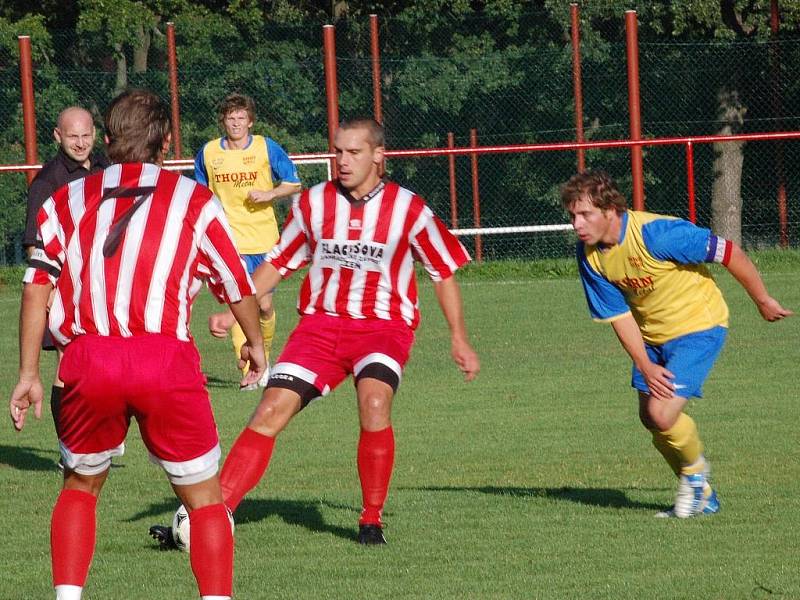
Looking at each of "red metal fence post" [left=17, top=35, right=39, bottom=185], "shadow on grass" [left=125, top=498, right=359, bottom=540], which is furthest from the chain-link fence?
"shadow on grass" [left=125, top=498, right=359, bottom=540]

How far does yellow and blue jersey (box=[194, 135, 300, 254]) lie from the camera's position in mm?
10828

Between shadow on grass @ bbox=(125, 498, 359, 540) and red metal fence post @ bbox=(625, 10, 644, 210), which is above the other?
red metal fence post @ bbox=(625, 10, 644, 210)

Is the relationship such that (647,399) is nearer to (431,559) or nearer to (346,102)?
(431,559)

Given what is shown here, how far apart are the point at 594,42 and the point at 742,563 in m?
18.5

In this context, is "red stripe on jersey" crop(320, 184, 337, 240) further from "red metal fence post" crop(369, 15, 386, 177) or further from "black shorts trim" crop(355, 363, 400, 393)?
"red metal fence post" crop(369, 15, 386, 177)

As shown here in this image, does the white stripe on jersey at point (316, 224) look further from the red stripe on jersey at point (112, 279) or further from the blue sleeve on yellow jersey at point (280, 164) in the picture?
the blue sleeve on yellow jersey at point (280, 164)

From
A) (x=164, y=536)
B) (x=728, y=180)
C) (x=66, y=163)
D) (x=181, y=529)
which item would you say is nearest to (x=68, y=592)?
(x=181, y=529)

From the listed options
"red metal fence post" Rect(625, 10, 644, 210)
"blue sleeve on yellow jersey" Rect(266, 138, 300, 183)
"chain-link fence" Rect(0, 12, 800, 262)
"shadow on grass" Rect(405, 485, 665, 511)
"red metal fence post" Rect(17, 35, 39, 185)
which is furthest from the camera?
"chain-link fence" Rect(0, 12, 800, 262)

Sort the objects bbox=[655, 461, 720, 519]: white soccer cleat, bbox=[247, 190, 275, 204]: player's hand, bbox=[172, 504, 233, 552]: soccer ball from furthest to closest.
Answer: bbox=[247, 190, 275, 204]: player's hand < bbox=[655, 461, 720, 519]: white soccer cleat < bbox=[172, 504, 233, 552]: soccer ball

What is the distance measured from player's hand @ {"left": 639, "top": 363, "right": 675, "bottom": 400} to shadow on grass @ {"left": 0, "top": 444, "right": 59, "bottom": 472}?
3.43m

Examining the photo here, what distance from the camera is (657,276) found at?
6.30m

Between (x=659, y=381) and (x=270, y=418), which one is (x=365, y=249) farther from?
(x=659, y=381)

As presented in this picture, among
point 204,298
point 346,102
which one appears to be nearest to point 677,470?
point 204,298

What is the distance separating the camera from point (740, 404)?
30.8ft
